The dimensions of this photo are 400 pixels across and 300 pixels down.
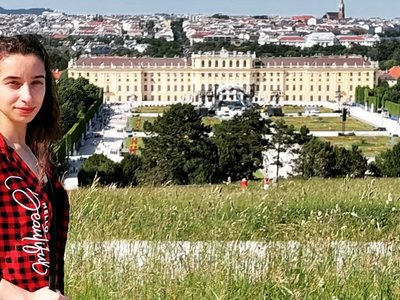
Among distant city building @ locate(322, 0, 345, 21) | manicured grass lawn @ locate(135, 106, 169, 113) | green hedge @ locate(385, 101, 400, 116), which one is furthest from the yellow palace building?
distant city building @ locate(322, 0, 345, 21)

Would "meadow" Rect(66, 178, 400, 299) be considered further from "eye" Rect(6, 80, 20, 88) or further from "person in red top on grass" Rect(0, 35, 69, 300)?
"eye" Rect(6, 80, 20, 88)

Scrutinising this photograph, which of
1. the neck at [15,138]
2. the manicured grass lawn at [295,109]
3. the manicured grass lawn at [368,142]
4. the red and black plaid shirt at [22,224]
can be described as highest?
the neck at [15,138]

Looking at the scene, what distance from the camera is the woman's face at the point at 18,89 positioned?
1548 mm

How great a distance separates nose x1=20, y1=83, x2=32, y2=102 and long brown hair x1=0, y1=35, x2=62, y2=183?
0.06m

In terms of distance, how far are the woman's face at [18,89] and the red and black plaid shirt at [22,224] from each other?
58 millimetres

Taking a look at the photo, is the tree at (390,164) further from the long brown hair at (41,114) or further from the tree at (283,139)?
the long brown hair at (41,114)

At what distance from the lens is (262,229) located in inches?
134

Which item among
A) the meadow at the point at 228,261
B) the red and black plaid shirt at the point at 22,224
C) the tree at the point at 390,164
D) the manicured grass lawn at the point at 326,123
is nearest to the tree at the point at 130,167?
the tree at the point at 390,164

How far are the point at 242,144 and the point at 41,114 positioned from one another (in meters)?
19.5

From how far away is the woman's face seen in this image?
155cm

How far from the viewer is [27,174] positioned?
4.99 ft

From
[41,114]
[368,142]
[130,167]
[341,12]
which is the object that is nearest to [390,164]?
[130,167]

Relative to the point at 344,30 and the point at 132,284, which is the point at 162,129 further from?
the point at 344,30

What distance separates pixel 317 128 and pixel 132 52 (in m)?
48.6
